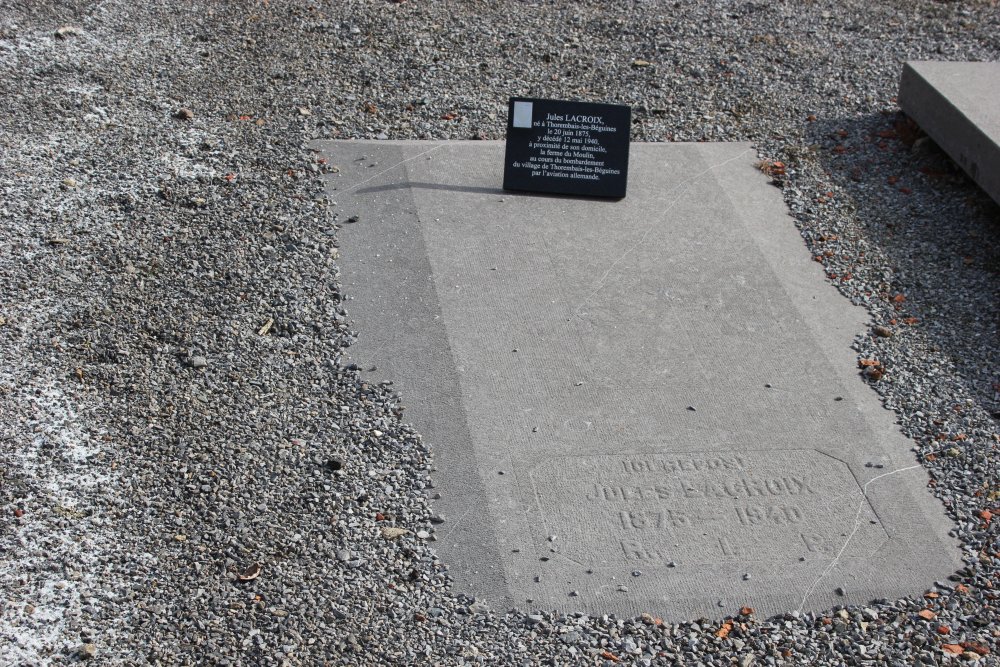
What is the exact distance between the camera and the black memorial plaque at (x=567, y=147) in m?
6.77

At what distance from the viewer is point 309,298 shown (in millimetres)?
5652

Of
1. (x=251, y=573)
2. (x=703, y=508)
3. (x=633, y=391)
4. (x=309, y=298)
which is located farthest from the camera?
(x=309, y=298)

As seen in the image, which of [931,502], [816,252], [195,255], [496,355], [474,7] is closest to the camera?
[931,502]

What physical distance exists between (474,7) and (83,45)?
3.36 metres

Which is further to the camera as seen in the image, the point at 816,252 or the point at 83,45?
the point at 83,45

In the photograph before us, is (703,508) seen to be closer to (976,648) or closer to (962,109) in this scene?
(976,648)

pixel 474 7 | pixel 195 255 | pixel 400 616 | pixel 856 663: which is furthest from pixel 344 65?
pixel 856 663

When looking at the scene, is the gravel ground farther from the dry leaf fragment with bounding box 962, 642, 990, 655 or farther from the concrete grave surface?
the concrete grave surface

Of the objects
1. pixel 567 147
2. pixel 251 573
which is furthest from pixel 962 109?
pixel 251 573

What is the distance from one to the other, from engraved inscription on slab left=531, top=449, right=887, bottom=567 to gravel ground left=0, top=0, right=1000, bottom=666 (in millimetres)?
354

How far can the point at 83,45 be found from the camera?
8305 mm

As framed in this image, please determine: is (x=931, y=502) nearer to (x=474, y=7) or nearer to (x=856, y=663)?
(x=856, y=663)

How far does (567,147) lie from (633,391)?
7.32ft

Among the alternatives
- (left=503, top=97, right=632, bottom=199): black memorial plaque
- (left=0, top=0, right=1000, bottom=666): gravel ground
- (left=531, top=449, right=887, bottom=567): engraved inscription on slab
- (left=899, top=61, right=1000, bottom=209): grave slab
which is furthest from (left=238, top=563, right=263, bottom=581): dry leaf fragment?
(left=899, top=61, right=1000, bottom=209): grave slab
